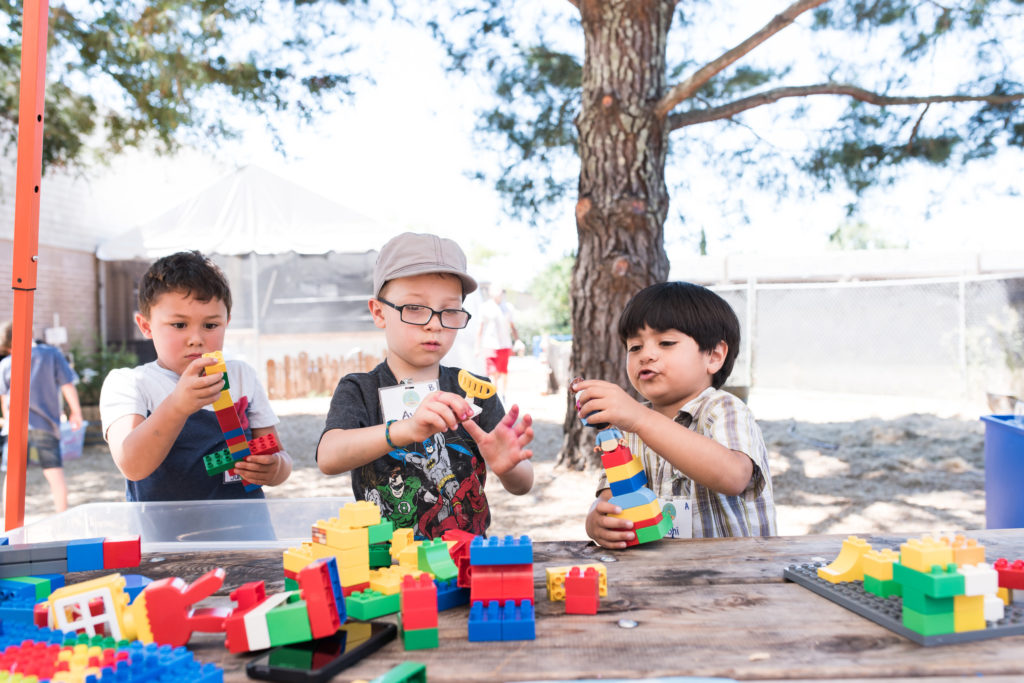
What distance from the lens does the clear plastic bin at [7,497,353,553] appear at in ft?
5.02

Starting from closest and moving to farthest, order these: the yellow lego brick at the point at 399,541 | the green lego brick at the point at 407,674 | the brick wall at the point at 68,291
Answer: the green lego brick at the point at 407,674 < the yellow lego brick at the point at 399,541 < the brick wall at the point at 68,291

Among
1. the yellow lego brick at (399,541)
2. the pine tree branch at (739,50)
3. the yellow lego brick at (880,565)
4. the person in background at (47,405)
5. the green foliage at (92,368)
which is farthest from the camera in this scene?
the green foliage at (92,368)

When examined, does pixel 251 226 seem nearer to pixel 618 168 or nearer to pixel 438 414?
pixel 618 168

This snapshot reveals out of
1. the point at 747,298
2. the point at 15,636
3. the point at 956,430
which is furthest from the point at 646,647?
the point at 747,298

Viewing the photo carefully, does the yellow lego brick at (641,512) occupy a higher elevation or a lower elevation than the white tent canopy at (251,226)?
lower

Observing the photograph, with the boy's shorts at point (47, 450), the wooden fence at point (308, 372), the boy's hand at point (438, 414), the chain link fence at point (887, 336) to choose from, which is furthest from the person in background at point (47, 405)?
the chain link fence at point (887, 336)

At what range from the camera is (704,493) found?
1.50 metres

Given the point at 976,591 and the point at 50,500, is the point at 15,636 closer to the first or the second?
the point at 976,591

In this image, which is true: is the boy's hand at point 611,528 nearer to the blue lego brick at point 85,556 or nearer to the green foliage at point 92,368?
the blue lego brick at point 85,556

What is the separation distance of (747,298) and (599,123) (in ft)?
21.9

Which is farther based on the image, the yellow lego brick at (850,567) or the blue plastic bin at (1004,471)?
the blue plastic bin at (1004,471)

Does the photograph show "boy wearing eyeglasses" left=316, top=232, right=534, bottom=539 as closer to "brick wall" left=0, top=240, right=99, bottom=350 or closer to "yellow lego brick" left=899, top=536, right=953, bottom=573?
"yellow lego brick" left=899, top=536, right=953, bottom=573

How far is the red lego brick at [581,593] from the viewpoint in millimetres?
883

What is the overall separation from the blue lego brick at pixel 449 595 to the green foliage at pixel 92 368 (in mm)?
8261
